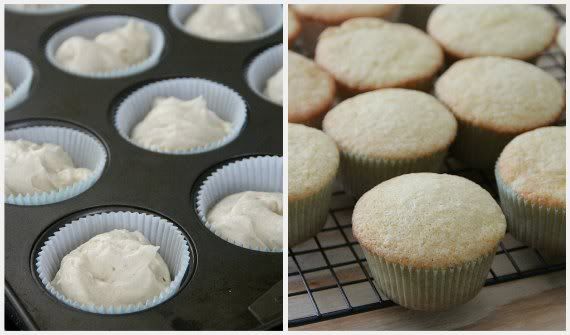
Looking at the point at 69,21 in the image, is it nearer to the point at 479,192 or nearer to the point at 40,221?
the point at 40,221

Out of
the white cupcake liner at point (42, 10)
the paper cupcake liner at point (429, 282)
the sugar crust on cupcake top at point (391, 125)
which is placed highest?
the white cupcake liner at point (42, 10)

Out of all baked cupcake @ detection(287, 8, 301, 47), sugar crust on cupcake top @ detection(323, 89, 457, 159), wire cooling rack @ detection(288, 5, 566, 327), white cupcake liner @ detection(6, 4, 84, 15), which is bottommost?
wire cooling rack @ detection(288, 5, 566, 327)

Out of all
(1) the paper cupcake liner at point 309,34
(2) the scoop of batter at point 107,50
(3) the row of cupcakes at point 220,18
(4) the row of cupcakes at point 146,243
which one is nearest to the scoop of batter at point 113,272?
(4) the row of cupcakes at point 146,243

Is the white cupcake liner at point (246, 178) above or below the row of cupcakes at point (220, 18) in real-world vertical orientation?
below

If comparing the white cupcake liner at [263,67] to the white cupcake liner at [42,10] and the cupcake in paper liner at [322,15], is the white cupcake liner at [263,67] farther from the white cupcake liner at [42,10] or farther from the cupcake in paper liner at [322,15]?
A: the white cupcake liner at [42,10]

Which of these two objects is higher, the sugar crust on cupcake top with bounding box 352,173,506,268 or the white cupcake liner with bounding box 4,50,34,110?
the white cupcake liner with bounding box 4,50,34,110

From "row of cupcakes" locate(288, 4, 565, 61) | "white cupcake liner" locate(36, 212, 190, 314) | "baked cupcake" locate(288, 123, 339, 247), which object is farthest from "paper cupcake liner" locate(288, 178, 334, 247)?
"row of cupcakes" locate(288, 4, 565, 61)

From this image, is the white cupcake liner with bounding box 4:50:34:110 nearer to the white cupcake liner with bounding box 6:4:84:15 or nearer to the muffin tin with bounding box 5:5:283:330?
the muffin tin with bounding box 5:5:283:330
